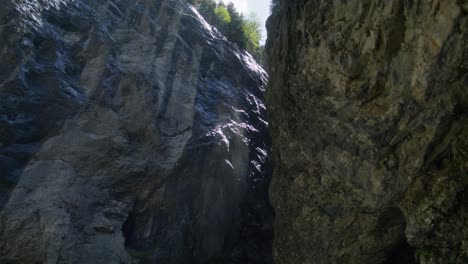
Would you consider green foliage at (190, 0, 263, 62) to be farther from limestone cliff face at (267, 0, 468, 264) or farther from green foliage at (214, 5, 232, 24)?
limestone cliff face at (267, 0, 468, 264)

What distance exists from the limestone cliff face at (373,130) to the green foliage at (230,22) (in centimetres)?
1189

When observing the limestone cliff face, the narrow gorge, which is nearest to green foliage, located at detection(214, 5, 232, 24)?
the narrow gorge

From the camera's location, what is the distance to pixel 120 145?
1680cm

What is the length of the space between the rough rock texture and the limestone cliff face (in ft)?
12.4

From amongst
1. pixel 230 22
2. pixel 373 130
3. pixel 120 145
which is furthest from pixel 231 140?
pixel 230 22

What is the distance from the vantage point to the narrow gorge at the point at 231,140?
1068 cm

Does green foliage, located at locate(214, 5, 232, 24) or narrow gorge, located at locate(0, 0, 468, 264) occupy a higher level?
green foliage, located at locate(214, 5, 232, 24)

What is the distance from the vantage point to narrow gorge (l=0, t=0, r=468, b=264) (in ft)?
35.0

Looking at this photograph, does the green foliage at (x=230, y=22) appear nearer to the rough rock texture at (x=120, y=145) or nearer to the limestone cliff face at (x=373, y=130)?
the rough rock texture at (x=120, y=145)

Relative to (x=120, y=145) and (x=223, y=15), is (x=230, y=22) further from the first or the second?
(x=120, y=145)

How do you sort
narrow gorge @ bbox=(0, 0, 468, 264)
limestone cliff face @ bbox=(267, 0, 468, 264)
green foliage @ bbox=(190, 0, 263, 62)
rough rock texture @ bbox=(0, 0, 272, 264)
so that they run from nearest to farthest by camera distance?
limestone cliff face @ bbox=(267, 0, 468, 264) → narrow gorge @ bbox=(0, 0, 468, 264) → rough rock texture @ bbox=(0, 0, 272, 264) → green foliage @ bbox=(190, 0, 263, 62)

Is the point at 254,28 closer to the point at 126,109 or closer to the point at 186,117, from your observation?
the point at 186,117

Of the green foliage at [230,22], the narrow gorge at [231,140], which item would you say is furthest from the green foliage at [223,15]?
the narrow gorge at [231,140]

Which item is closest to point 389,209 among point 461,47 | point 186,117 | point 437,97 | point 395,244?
point 395,244
